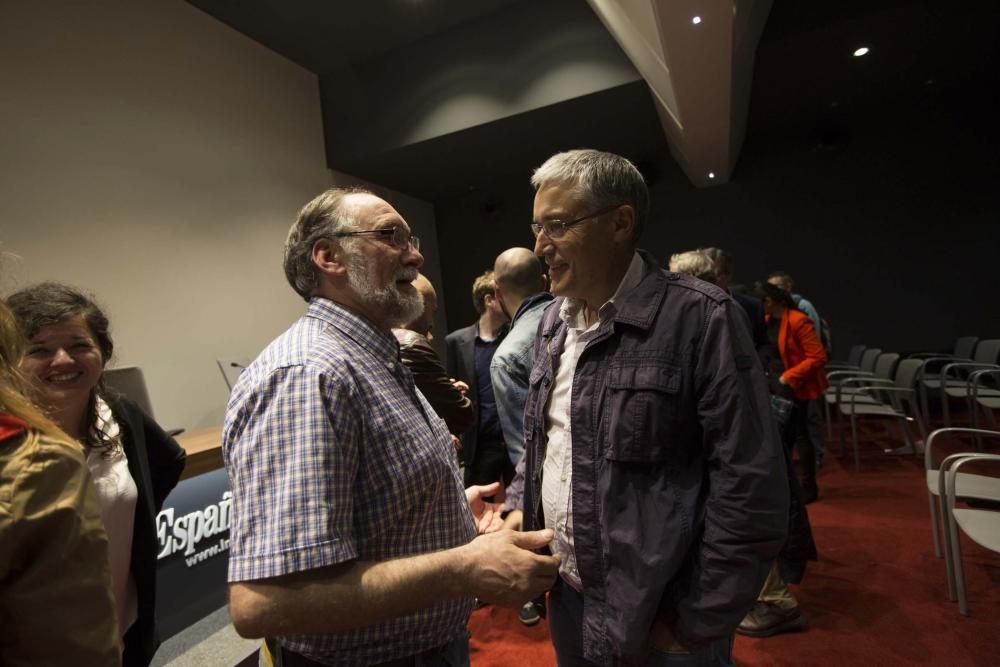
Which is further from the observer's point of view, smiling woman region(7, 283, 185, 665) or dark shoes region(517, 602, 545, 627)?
dark shoes region(517, 602, 545, 627)

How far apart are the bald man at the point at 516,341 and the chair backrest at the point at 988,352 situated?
477 cm

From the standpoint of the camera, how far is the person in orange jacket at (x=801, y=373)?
3.26 metres

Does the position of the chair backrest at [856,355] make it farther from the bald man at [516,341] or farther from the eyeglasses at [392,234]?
the eyeglasses at [392,234]

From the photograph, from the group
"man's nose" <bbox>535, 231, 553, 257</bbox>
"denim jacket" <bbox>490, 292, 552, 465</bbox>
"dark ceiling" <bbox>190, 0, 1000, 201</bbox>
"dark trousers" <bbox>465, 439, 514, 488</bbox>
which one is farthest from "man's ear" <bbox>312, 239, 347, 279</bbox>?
"dark ceiling" <bbox>190, 0, 1000, 201</bbox>

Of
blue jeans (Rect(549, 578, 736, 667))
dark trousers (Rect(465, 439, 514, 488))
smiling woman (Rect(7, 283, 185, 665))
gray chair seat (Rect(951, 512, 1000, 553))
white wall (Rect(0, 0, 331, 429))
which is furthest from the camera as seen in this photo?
white wall (Rect(0, 0, 331, 429))

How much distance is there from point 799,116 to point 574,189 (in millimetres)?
5910

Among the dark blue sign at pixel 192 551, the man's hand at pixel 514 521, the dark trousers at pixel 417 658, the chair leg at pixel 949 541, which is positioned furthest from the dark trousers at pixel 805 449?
the dark blue sign at pixel 192 551

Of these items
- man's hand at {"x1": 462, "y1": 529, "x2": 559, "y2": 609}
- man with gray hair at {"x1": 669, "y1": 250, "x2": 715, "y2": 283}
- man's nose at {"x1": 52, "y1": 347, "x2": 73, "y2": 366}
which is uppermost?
man with gray hair at {"x1": 669, "y1": 250, "x2": 715, "y2": 283}

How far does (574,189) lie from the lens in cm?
111

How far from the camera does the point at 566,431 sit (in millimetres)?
1147

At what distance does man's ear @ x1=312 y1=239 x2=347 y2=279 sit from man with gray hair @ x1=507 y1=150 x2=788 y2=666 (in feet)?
1.51

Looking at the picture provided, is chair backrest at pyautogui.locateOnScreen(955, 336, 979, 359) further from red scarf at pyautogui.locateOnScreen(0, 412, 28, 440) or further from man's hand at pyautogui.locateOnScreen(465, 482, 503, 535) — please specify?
red scarf at pyautogui.locateOnScreen(0, 412, 28, 440)

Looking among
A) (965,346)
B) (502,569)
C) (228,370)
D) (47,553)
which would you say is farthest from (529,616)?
(965,346)

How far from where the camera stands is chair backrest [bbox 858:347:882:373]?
511 cm
